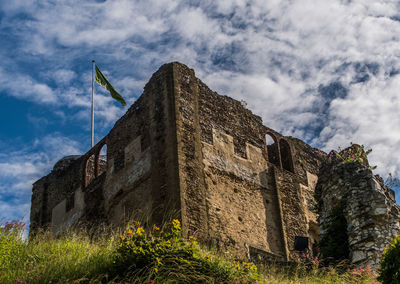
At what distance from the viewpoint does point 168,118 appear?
57.5ft

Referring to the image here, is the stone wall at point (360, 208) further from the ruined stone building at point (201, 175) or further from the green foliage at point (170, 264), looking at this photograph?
the ruined stone building at point (201, 175)

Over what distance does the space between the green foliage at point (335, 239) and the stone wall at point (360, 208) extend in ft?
0.24

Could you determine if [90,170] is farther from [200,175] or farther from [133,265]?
[133,265]

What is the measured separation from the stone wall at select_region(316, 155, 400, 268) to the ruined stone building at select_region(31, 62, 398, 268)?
3.58 m

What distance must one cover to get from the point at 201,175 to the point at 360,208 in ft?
18.1

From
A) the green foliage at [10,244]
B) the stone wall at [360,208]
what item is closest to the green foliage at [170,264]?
the green foliage at [10,244]

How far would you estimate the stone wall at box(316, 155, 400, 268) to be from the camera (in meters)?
12.0

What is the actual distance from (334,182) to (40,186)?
46.6 ft

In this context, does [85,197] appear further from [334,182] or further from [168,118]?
[334,182]

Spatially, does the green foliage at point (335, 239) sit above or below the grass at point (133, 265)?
above

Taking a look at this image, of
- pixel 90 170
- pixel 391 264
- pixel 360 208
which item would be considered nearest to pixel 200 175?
pixel 360 208

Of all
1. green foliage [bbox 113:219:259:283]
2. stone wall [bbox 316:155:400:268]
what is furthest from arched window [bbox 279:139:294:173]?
green foliage [bbox 113:219:259:283]

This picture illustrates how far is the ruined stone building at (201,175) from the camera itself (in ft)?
54.4

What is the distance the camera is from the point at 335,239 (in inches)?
512
